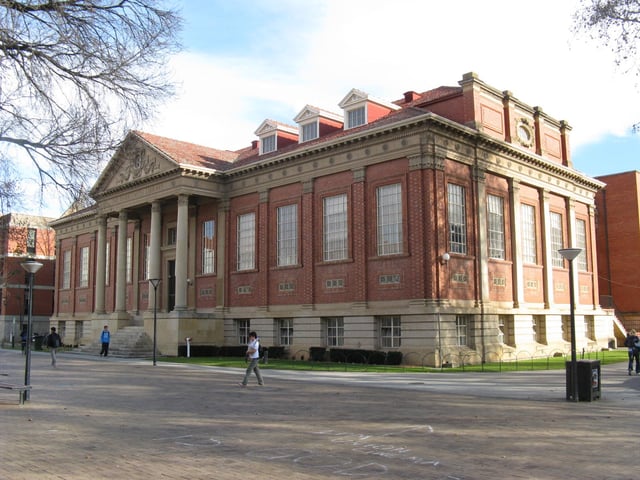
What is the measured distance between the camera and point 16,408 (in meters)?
14.1

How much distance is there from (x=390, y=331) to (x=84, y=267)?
33.3 meters

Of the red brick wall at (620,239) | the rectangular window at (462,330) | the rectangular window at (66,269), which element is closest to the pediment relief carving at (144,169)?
the rectangular window at (66,269)

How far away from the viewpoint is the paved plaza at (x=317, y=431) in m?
8.25

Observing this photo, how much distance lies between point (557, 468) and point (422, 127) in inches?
862

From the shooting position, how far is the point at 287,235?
116 feet

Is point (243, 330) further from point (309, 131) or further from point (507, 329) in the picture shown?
point (507, 329)

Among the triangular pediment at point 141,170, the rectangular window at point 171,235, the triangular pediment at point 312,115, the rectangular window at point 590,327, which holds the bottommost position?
the rectangular window at point 590,327

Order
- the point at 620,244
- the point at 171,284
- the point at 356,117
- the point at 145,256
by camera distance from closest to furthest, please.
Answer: the point at 356,117, the point at 171,284, the point at 145,256, the point at 620,244

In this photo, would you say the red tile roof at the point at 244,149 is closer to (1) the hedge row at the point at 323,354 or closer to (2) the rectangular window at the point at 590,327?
(1) the hedge row at the point at 323,354

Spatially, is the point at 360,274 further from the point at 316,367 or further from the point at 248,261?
the point at 248,261

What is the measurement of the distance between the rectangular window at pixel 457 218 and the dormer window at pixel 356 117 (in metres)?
6.26

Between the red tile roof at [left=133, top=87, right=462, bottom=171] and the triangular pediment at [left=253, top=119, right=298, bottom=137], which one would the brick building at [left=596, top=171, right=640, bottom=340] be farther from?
the triangular pediment at [left=253, top=119, right=298, bottom=137]

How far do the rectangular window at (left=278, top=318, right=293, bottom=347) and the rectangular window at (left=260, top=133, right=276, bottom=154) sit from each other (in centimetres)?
1064

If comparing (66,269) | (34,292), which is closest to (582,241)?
(66,269)
